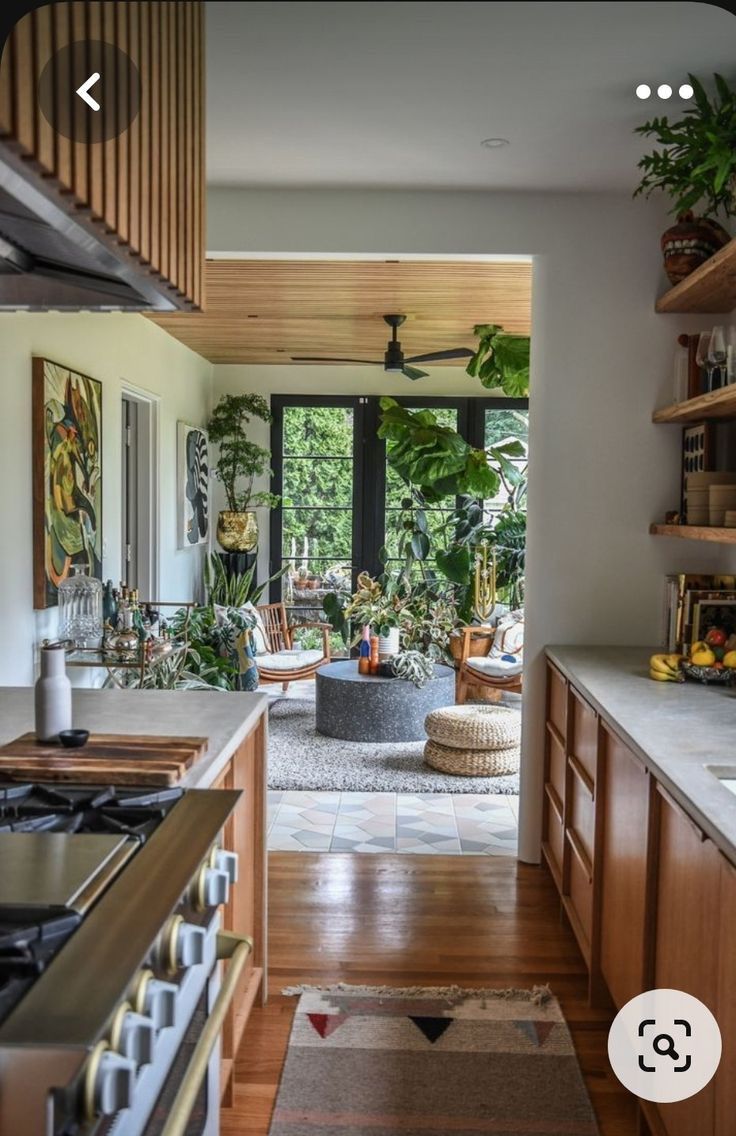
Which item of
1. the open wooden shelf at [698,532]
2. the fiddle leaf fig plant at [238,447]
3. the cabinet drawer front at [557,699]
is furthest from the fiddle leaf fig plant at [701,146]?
the fiddle leaf fig plant at [238,447]

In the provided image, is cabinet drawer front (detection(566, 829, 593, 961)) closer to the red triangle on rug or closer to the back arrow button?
the red triangle on rug

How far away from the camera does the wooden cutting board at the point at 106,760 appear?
192 cm

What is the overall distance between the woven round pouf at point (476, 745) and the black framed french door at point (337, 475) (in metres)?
3.87

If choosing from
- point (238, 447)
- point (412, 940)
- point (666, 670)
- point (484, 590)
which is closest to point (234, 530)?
point (238, 447)

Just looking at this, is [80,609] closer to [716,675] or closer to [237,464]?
[716,675]

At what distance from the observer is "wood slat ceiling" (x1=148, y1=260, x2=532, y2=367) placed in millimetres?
5215

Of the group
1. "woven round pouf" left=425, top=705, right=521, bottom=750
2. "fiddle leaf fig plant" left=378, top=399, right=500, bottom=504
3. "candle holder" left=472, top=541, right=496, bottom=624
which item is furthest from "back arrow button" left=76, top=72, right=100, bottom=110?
"candle holder" left=472, top=541, right=496, bottom=624

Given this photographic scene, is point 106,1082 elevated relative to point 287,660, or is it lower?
elevated

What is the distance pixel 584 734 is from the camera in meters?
3.16

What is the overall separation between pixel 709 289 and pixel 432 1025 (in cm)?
258

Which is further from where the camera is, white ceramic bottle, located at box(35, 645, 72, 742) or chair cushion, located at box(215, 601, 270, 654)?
chair cushion, located at box(215, 601, 270, 654)

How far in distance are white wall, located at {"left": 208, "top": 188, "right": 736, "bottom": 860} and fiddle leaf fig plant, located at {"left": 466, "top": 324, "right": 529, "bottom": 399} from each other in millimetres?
2163

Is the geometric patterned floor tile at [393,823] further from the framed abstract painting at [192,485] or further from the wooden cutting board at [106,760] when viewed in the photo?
the framed abstract painting at [192,485]

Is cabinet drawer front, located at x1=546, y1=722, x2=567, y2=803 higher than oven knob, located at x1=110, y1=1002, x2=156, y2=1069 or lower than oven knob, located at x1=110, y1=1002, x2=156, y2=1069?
lower
